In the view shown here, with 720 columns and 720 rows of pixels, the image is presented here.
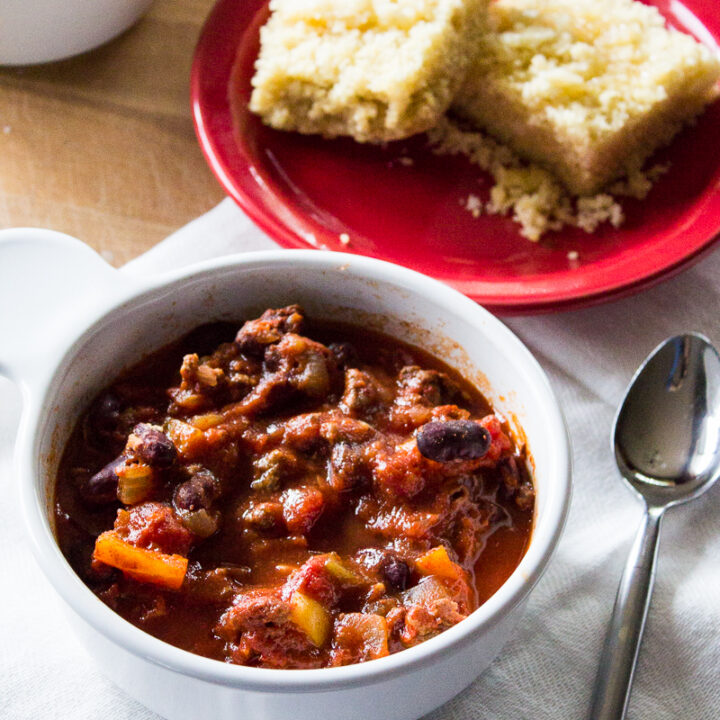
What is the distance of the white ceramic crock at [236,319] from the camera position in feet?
4.19

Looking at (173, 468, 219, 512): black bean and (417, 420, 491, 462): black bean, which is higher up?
(417, 420, 491, 462): black bean

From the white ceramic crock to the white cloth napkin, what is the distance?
0.31 ft

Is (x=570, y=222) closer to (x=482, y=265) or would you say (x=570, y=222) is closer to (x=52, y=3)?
(x=482, y=265)

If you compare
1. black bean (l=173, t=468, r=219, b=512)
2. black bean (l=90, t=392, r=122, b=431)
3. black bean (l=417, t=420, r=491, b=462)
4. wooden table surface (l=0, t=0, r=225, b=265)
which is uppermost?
black bean (l=417, t=420, r=491, b=462)

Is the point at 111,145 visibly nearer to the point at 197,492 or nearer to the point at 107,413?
the point at 107,413

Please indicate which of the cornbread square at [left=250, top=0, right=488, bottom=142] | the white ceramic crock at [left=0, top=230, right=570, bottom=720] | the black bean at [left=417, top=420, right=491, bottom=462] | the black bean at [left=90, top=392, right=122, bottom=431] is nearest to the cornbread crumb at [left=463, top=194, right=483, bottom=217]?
the cornbread square at [left=250, top=0, right=488, bottom=142]

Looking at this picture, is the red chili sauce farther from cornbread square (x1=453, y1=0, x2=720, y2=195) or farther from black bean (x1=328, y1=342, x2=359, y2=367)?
cornbread square (x1=453, y1=0, x2=720, y2=195)

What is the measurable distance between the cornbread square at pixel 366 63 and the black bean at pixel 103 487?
4.21ft

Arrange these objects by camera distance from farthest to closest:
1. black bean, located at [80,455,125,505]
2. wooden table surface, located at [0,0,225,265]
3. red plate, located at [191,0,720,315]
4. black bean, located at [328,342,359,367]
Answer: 1. wooden table surface, located at [0,0,225,265]
2. red plate, located at [191,0,720,315]
3. black bean, located at [328,342,359,367]
4. black bean, located at [80,455,125,505]

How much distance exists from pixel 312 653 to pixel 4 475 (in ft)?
2.75

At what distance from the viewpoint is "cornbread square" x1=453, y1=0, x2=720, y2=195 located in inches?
94.8

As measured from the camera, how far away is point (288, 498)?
60.2 inches

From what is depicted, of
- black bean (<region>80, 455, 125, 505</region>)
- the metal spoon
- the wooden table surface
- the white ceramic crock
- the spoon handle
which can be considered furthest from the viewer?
the wooden table surface

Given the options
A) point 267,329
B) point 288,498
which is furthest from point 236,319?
point 288,498
